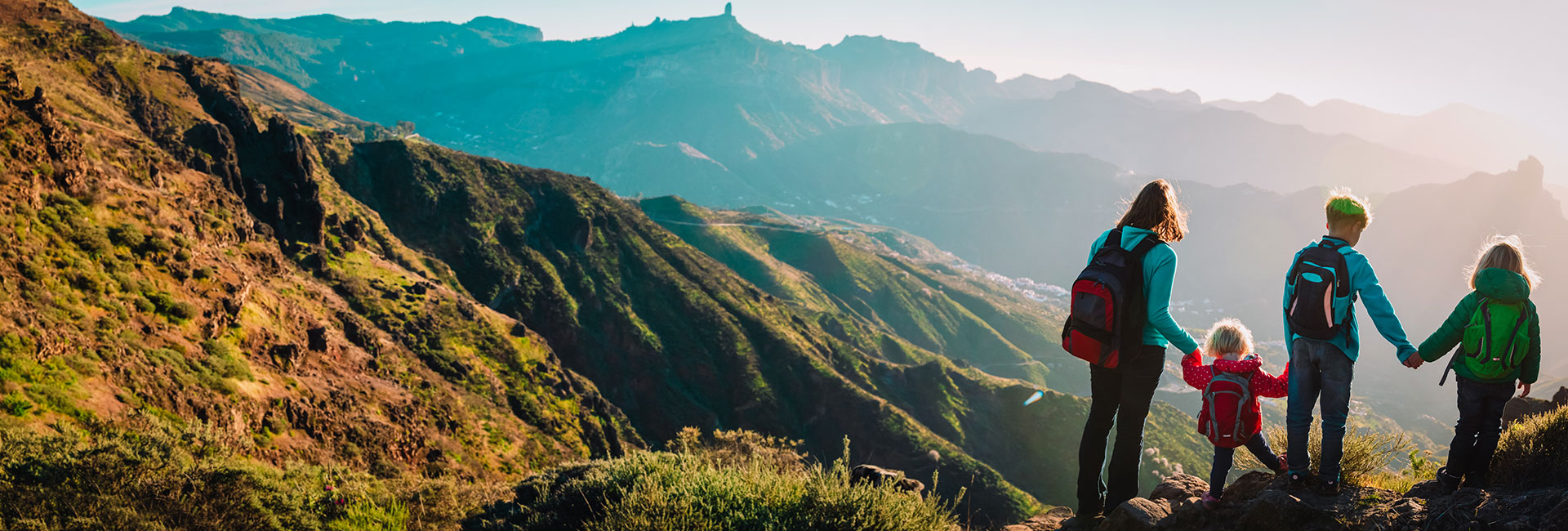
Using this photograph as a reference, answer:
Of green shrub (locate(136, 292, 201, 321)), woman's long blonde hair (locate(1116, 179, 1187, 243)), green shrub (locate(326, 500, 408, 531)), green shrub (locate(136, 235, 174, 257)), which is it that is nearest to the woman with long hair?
woman's long blonde hair (locate(1116, 179, 1187, 243))

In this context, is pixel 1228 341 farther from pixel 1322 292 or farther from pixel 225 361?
pixel 225 361

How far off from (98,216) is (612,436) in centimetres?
2630

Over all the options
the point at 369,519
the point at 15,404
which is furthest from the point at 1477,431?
the point at 15,404

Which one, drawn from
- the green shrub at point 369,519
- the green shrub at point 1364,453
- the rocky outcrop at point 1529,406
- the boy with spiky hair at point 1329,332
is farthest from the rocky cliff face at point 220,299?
the rocky outcrop at point 1529,406

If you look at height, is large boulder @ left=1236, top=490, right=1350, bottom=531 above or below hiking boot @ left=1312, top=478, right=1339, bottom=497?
below

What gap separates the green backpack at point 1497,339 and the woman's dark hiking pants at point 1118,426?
2520 mm

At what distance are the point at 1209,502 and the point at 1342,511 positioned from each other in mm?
873

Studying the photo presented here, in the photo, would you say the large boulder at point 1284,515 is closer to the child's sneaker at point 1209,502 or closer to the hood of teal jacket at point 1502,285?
the child's sneaker at point 1209,502

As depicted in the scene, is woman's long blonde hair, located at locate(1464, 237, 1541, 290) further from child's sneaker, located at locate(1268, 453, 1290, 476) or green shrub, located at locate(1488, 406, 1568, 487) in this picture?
child's sneaker, located at locate(1268, 453, 1290, 476)

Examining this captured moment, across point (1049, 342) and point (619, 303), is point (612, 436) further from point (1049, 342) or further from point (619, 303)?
point (1049, 342)

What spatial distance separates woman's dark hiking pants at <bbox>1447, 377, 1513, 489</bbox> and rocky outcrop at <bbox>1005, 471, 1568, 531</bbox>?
11.1 inches

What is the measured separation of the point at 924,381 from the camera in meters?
65.6

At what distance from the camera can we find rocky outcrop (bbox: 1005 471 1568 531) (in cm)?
442

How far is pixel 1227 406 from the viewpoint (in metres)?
5.89
